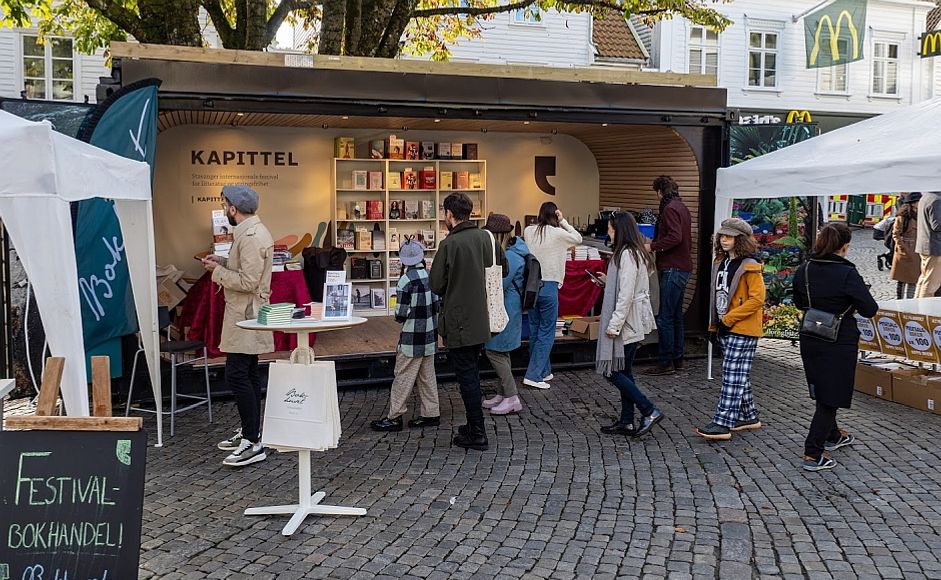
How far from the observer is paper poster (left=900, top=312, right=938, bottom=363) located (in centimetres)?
789

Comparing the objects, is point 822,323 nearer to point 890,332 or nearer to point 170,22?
point 890,332

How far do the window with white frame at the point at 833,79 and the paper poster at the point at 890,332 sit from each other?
58.4 ft

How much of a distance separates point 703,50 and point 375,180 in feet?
46.6

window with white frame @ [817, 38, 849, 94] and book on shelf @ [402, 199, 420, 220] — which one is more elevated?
window with white frame @ [817, 38, 849, 94]

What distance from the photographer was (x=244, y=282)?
6.11 metres

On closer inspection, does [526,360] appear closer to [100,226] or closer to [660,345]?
[660,345]

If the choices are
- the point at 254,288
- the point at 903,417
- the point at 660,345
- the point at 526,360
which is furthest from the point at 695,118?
the point at 254,288

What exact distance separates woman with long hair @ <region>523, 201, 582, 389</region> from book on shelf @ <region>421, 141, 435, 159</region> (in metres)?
3.49

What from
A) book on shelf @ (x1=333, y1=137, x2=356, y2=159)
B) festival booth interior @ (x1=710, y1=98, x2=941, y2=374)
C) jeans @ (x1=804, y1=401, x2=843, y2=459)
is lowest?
jeans @ (x1=804, y1=401, x2=843, y2=459)

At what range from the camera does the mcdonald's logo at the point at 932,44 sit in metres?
18.8

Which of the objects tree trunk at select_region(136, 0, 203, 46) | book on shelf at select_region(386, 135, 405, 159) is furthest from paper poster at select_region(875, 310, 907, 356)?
tree trunk at select_region(136, 0, 203, 46)

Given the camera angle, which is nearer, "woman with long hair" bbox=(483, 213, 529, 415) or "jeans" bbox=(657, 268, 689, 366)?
"woman with long hair" bbox=(483, 213, 529, 415)

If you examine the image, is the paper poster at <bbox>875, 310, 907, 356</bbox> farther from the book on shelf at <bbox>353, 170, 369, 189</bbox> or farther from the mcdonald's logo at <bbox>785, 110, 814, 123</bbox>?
the mcdonald's logo at <bbox>785, 110, 814, 123</bbox>

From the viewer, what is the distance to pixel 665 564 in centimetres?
464
